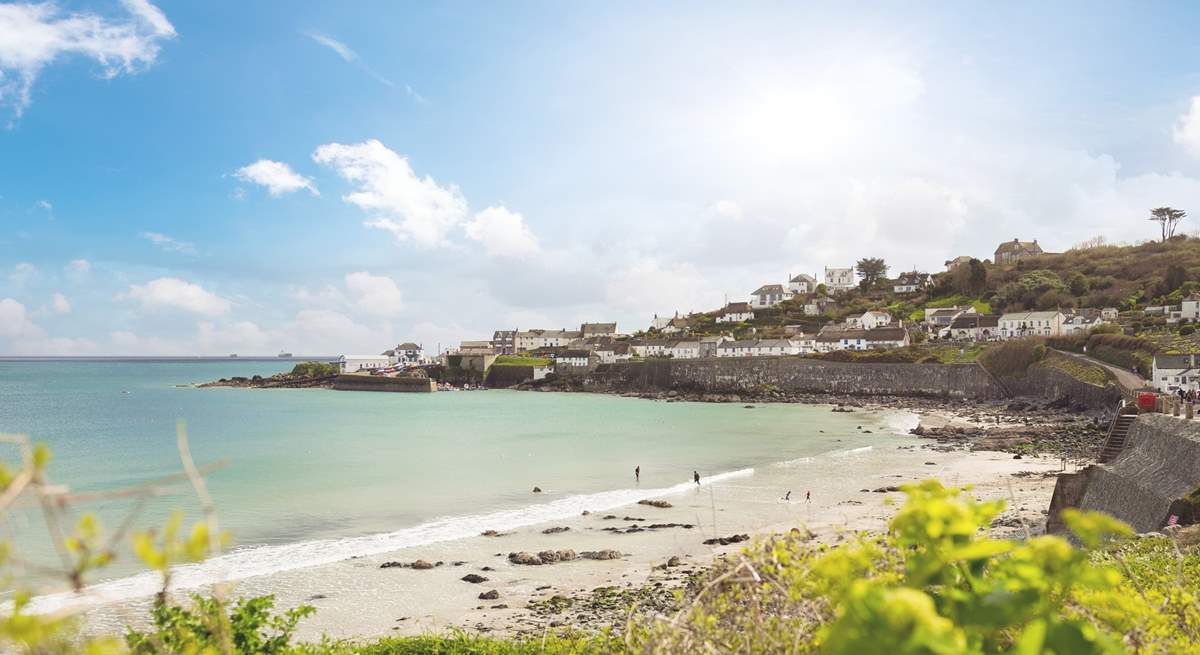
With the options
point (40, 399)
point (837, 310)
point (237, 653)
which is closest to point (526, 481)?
point (237, 653)

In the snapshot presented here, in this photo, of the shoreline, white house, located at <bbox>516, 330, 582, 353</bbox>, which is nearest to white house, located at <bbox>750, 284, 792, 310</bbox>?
white house, located at <bbox>516, 330, 582, 353</bbox>

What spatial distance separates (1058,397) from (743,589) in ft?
196

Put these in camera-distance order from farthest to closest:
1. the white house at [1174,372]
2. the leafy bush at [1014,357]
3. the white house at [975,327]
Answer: the white house at [975,327]
the leafy bush at [1014,357]
the white house at [1174,372]

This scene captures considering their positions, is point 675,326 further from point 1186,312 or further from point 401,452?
point 401,452

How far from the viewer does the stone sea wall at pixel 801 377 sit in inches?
2776

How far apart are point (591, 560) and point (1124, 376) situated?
46.2 meters

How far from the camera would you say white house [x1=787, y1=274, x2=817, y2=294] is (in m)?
140

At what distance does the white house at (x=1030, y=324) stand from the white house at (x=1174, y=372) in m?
34.3

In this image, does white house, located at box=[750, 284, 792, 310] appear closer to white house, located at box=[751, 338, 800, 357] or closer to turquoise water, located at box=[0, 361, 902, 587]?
white house, located at box=[751, 338, 800, 357]

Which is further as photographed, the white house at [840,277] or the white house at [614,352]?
the white house at [840,277]

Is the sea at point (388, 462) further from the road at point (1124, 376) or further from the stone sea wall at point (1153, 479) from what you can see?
the road at point (1124, 376)

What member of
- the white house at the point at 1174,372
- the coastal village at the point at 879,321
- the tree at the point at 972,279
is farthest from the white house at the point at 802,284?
the white house at the point at 1174,372

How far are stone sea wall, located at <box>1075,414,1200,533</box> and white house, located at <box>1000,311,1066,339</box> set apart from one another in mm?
64007

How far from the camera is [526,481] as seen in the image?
32812 millimetres
